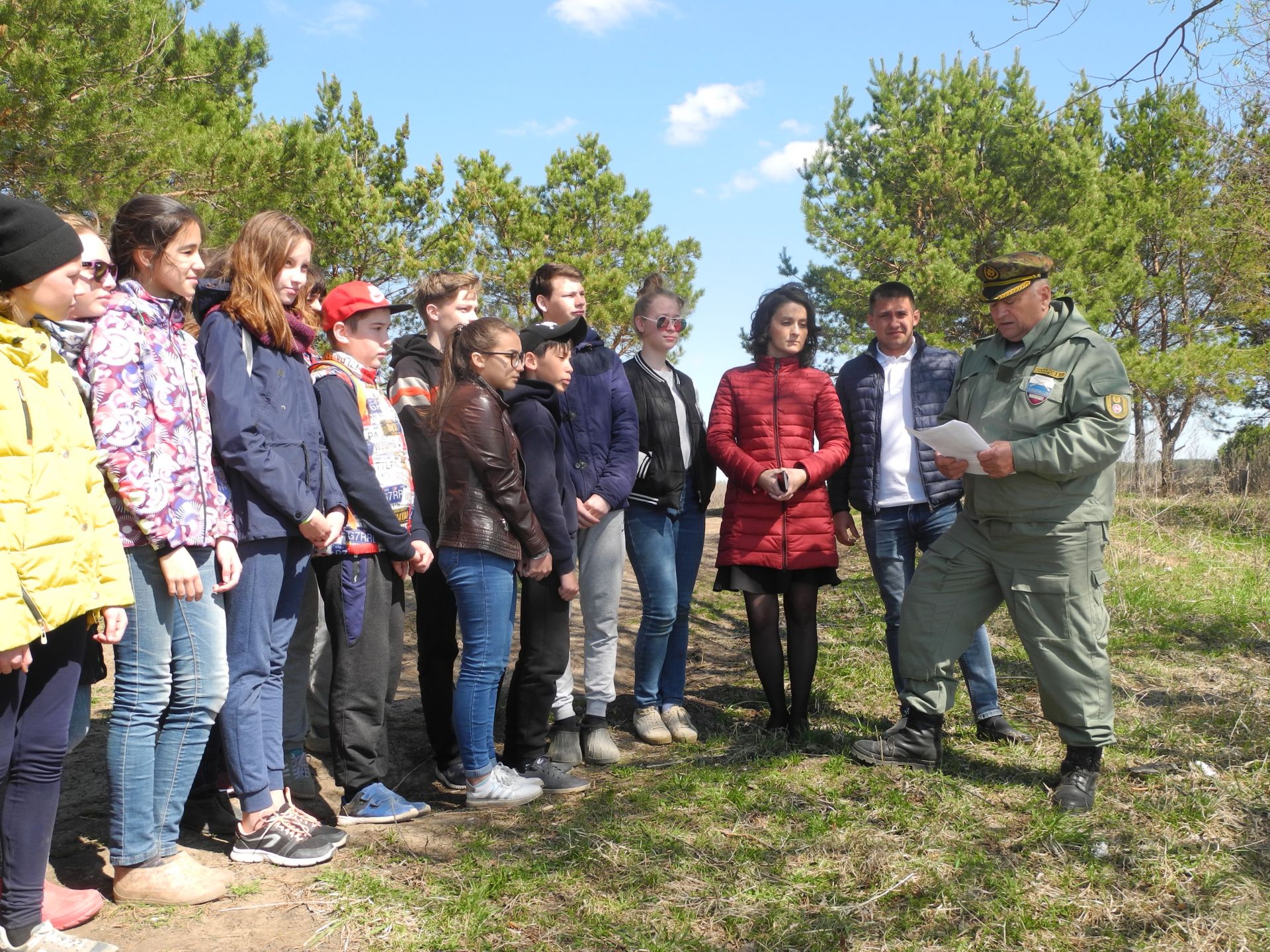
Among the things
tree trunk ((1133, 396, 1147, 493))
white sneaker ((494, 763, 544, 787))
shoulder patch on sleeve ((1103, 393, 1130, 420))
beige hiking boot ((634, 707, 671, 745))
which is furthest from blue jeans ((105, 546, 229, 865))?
tree trunk ((1133, 396, 1147, 493))

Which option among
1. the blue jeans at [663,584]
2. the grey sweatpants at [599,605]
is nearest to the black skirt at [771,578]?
the blue jeans at [663,584]

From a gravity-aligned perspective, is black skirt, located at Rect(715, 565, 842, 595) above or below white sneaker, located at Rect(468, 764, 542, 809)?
above

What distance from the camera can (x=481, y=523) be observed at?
370 cm

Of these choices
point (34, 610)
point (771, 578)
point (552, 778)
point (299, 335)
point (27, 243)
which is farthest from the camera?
point (771, 578)

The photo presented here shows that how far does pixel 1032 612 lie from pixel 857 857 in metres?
1.24

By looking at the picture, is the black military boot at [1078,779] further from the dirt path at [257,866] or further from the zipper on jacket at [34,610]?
the zipper on jacket at [34,610]

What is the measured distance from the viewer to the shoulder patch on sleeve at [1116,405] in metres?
3.64

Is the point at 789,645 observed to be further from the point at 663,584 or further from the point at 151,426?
the point at 151,426

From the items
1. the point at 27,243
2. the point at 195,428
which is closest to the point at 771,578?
the point at 195,428

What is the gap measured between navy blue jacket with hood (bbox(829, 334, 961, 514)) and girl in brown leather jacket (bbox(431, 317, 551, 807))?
170 cm

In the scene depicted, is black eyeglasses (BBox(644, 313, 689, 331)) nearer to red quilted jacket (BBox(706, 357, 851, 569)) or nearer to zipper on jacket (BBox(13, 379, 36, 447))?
red quilted jacket (BBox(706, 357, 851, 569))

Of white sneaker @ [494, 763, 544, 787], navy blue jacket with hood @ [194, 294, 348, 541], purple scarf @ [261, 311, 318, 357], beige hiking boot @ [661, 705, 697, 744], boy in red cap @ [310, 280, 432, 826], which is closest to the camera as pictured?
navy blue jacket with hood @ [194, 294, 348, 541]

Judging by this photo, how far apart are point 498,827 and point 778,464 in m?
2.01

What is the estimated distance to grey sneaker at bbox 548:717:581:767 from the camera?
430 cm
